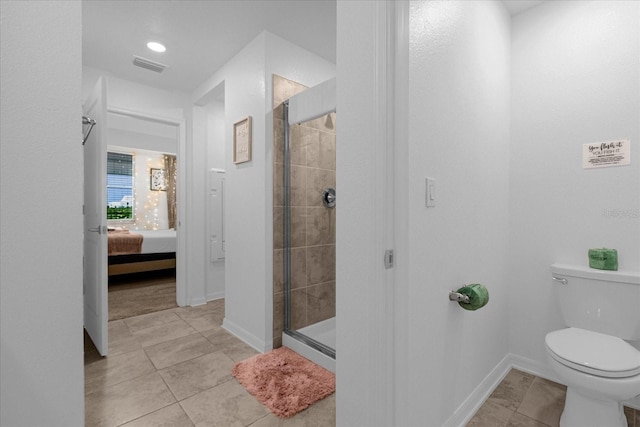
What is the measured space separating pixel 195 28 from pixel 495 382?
3.34 meters

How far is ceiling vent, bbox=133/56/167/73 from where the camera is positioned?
2.82 meters

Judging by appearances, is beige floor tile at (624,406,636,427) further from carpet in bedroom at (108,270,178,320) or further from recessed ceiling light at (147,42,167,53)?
recessed ceiling light at (147,42,167,53)

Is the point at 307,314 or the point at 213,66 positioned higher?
the point at 213,66

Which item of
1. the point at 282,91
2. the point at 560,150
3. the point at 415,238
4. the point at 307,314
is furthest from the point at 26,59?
the point at 560,150

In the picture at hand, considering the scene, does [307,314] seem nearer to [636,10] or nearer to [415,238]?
[415,238]

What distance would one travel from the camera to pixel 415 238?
1190 millimetres

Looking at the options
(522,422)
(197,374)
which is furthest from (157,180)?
(522,422)

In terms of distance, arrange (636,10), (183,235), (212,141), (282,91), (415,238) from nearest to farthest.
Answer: (415,238) < (636,10) < (282,91) < (183,235) < (212,141)

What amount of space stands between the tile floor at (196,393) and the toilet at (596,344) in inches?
10.2

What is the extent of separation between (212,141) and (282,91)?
1596 millimetres

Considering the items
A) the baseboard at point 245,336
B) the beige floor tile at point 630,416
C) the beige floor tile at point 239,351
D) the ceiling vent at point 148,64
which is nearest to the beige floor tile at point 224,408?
the beige floor tile at point 239,351

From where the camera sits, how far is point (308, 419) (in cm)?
160

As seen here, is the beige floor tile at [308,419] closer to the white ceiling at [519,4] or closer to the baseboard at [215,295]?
the baseboard at [215,295]

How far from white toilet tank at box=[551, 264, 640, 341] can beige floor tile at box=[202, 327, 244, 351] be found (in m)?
2.39
